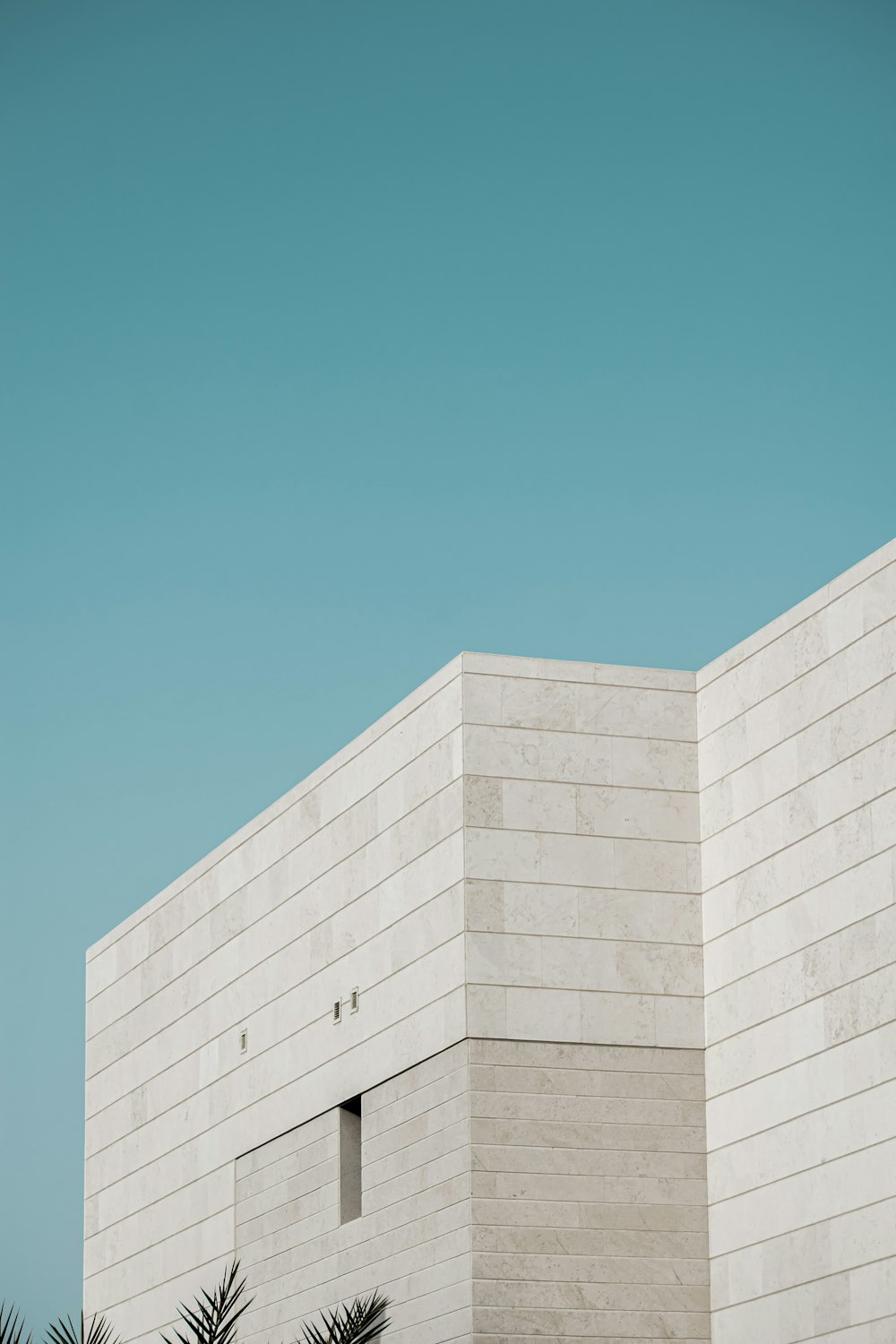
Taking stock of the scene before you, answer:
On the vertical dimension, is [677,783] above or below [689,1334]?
above

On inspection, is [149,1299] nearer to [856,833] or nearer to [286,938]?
[286,938]

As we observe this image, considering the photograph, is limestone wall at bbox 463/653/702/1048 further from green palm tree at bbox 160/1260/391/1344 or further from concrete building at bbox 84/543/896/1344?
green palm tree at bbox 160/1260/391/1344

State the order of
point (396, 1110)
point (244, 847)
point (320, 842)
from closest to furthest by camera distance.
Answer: point (396, 1110) < point (320, 842) < point (244, 847)

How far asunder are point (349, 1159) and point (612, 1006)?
3239mm

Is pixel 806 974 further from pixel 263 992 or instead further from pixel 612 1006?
pixel 263 992

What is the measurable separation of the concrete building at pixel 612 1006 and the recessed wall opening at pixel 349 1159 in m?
0.03

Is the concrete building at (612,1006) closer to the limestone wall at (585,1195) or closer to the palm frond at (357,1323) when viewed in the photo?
the limestone wall at (585,1195)

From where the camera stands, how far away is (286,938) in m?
21.1

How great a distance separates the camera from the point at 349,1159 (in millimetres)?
19375

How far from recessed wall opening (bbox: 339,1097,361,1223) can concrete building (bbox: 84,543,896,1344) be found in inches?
1.3

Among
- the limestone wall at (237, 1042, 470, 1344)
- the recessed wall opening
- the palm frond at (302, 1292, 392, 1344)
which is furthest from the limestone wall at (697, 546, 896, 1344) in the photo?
the recessed wall opening

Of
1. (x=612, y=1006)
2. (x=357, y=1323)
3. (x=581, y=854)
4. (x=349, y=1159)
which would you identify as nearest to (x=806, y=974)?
(x=612, y=1006)

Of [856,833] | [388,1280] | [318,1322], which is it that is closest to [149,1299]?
[318,1322]

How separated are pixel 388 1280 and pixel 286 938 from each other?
13.1 feet
